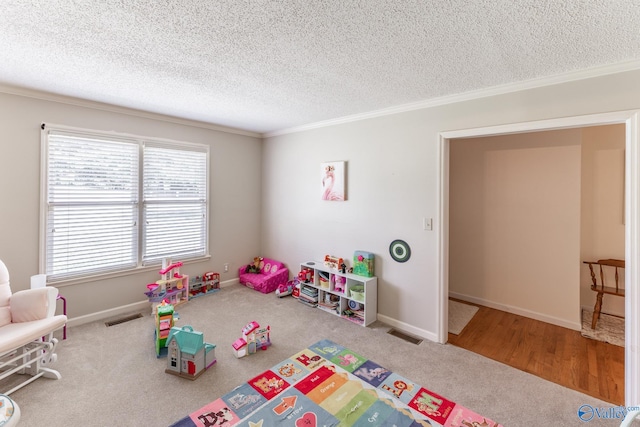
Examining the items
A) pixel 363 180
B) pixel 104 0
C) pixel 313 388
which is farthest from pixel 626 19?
pixel 313 388

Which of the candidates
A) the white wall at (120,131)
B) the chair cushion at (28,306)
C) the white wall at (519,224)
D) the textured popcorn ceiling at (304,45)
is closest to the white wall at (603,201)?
the white wall at (519,224)

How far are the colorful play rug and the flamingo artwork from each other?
81.6 inches

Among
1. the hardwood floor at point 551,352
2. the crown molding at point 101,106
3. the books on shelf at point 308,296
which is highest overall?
the crown molding at point 101,106

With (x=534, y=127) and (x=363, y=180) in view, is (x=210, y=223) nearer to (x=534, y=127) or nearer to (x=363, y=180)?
(x=363, y=180)

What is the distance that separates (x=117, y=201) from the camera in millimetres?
3443

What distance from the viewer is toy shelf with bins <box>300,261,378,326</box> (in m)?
3.32

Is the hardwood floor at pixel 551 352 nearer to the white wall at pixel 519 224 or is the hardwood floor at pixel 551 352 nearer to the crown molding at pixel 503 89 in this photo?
the white wall at pixel 519 224

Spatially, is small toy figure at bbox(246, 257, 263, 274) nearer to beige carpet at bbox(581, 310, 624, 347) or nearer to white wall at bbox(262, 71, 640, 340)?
white wall at bbox(262, 71, 640, 340)

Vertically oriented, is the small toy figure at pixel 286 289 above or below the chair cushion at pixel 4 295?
below

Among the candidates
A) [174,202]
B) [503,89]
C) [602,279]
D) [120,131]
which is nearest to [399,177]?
[503,89]

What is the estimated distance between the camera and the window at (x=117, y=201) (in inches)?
121

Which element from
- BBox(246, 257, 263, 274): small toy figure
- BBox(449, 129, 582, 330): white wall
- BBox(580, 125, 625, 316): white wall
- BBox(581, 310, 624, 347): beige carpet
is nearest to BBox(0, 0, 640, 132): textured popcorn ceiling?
BBox(449, 129, 582, 330): white wall

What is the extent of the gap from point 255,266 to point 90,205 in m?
2.41

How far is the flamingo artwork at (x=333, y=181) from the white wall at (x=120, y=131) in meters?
1.52
